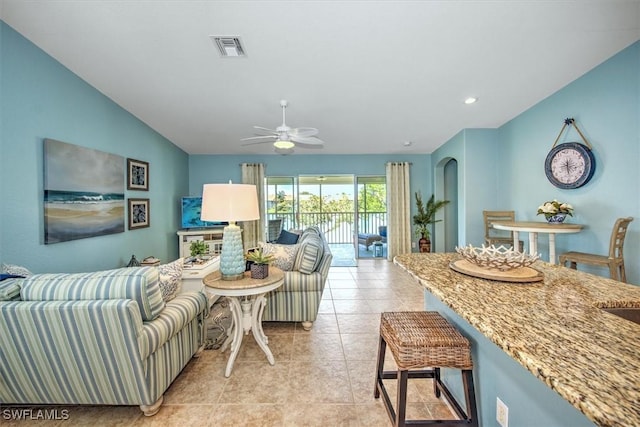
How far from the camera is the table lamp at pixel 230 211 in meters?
2.02

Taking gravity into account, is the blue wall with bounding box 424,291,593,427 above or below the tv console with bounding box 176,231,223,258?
below

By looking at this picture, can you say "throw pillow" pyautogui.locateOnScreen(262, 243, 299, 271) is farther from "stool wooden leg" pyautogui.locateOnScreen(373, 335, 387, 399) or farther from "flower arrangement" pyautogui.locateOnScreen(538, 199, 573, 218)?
"flower arrangement" pyautogui.locateOnScreen(538, 199, 573, 218)

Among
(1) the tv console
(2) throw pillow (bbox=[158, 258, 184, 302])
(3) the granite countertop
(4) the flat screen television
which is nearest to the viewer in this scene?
(3) the granite countertop

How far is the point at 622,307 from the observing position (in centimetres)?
93

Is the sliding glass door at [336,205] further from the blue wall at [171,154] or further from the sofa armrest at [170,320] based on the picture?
the sofa armrest at [170,320]

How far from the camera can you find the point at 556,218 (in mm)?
3137

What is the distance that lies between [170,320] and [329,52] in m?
2.57

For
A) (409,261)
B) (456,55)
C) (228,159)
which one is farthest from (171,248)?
(456,55)

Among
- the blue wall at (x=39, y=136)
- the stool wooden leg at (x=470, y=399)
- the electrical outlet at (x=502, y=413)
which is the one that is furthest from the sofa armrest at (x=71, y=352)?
the electrical outlet at (x=502, y=413)

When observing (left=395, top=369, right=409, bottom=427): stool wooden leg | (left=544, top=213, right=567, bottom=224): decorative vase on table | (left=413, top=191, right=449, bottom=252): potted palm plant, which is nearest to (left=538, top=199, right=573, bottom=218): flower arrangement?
(left=544, top=213, right=567, bottom=224): decorative vase on table

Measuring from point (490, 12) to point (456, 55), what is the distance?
53cm

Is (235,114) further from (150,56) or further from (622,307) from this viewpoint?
(622,307)

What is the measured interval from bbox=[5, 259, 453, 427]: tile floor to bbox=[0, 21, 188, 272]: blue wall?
149 centimetres

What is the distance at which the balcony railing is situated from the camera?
6562mm
